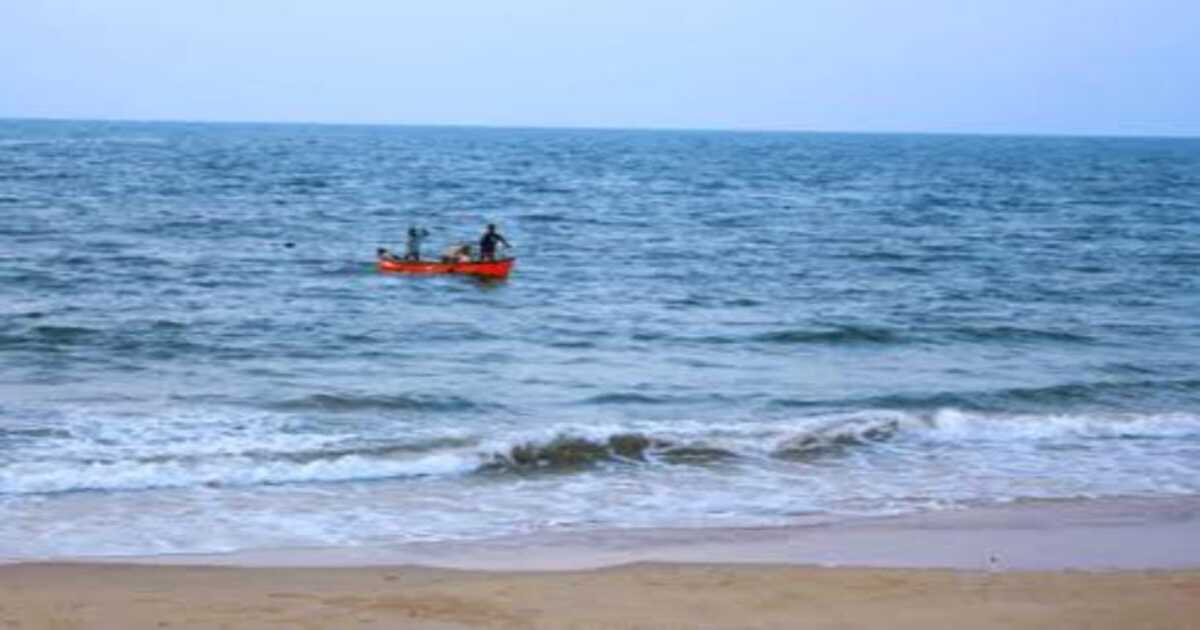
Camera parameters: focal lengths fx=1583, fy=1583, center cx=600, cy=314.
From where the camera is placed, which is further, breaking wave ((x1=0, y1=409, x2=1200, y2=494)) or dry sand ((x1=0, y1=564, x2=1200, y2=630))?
breaking wave ((x1=0, y1=409, x2=1200, y2=494))

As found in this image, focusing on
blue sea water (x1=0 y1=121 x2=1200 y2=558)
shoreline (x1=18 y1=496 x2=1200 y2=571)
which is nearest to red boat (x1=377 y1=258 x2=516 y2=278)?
blue sea water (x1=0 y1=121 x2=1200 y2=558)

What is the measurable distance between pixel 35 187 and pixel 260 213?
1256 centimetres

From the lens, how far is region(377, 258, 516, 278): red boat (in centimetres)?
2948

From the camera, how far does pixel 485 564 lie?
10.4m

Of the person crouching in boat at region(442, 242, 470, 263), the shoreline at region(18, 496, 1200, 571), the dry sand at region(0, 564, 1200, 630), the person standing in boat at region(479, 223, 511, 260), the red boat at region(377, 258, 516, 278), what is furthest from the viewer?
the person standing in boat at region(479, 223, 511, 260)

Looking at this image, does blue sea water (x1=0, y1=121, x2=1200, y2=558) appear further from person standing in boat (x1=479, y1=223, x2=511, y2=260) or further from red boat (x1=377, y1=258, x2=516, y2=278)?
person standing in boat (x1=479, y1=223, x2=511, y2=260)

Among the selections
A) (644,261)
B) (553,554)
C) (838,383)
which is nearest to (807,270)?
(644,261)

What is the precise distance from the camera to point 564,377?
1923cm

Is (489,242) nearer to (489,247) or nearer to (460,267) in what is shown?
(489,247)

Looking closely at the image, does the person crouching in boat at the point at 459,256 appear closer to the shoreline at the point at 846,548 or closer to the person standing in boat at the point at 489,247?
the person standing in boat at the point at 489,247

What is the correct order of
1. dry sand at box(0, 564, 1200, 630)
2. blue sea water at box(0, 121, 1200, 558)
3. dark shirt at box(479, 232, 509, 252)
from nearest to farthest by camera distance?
dry sand at box(0, 564, 1200, 630) < blue sea water at box(0, 121, 1200, 558) < dark shirt at box(479, 232, 509, 252)

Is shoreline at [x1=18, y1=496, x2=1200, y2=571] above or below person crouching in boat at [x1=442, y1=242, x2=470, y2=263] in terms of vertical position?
above

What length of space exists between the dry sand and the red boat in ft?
63.9

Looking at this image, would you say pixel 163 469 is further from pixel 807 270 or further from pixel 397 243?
pixel 397 243
